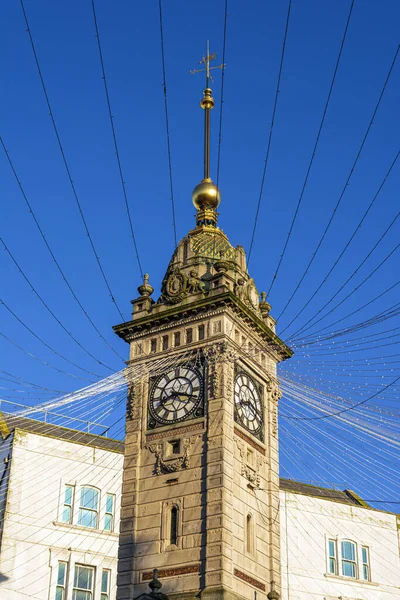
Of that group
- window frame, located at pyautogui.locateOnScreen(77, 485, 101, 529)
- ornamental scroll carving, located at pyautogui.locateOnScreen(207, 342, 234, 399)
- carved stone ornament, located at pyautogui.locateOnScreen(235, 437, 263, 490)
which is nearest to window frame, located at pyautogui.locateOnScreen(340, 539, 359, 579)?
carved stone ornament, located at pyautogui.locateOnScreen(235, 437, 263, 490)

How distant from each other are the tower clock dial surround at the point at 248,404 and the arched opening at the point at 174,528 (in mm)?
4984

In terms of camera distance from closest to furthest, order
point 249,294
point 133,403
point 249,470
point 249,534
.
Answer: point 249,534 → point 249,470 → point 133,403 → point 249,294

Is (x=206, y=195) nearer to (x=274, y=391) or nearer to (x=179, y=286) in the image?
(x=179, y=286)

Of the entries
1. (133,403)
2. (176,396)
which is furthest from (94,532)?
(176,396)

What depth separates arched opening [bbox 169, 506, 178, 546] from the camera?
141ft

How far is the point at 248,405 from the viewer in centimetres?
4731

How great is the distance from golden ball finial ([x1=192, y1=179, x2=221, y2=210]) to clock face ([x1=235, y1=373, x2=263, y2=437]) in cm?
1161

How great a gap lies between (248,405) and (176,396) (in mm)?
3443

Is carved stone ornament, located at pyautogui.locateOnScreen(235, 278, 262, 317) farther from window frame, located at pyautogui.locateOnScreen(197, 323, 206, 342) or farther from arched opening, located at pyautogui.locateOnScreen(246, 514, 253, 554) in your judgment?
arched opening, located at pyautogui.locateOnScreen(246, 514, 253, 554)

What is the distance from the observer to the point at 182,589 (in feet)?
136

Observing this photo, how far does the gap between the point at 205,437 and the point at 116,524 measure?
30.1ft

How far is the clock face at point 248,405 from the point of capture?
152 feet

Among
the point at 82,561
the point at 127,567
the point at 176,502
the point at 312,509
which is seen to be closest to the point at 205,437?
the point at 176,502

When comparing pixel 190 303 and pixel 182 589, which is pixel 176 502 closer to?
pixel 182 589
